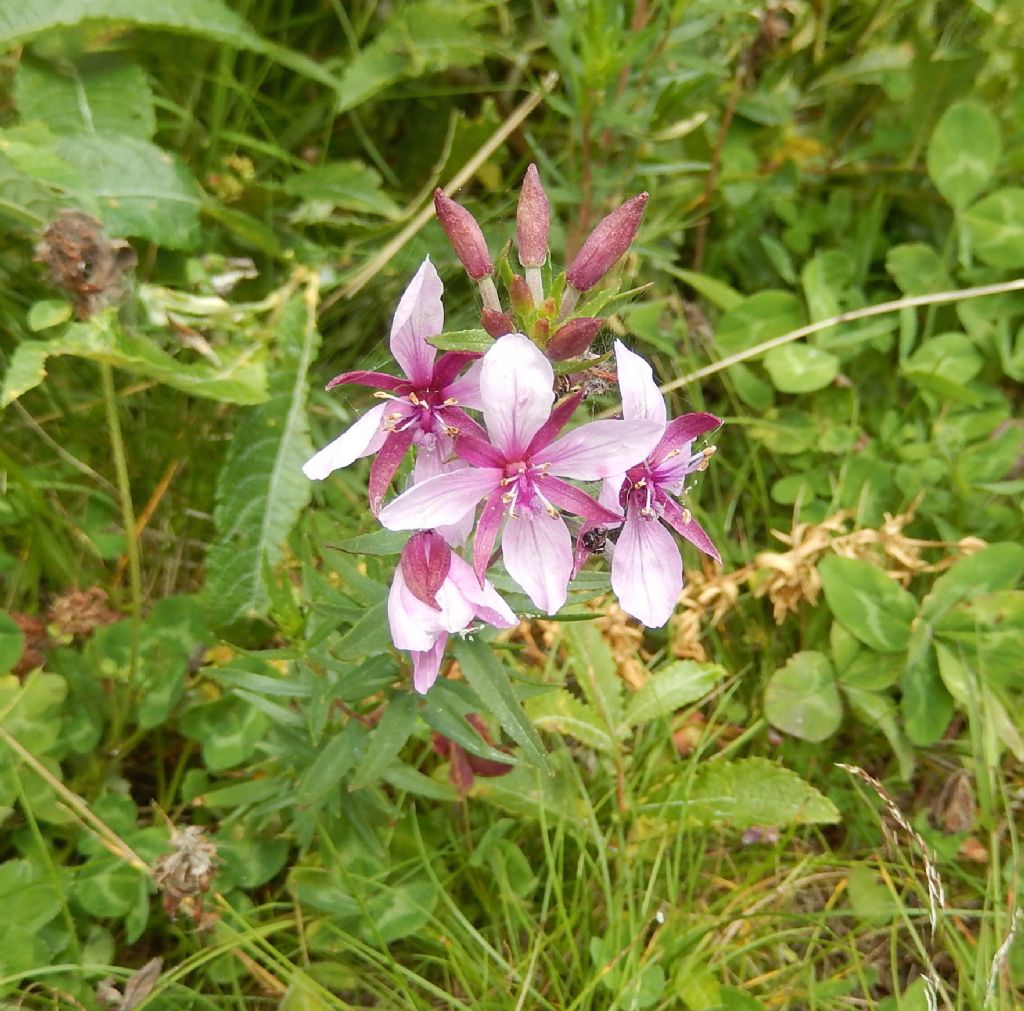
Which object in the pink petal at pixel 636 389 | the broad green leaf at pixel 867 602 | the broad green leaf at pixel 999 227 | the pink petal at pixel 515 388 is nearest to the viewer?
the pink petal at pixel 515 388

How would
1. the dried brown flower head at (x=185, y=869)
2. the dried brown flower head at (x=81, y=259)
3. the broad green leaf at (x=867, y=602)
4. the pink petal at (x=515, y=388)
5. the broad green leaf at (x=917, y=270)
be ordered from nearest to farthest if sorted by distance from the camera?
the pink petal at (x=515, y=388)
the dried brown flower head at (x=185, y=869)
the dried brown flower head at (x=81, y=259)
the broad green leaf at (x=867, y=602)
the broad green leaf at (x=917, y=270)

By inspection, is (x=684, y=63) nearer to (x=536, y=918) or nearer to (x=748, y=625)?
(x=748, y=625)

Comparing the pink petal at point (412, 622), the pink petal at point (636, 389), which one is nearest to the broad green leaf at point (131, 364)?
the pink petal at point (412, 622)

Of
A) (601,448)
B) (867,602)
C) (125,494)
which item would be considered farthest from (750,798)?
(125,494)

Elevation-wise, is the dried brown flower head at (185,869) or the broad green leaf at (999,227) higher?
the broad green leaf at (999,227)

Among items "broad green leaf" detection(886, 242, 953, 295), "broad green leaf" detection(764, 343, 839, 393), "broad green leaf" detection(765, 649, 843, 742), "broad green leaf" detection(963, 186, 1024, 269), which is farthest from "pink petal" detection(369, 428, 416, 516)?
"broad green leaf" detection(963, 186, 1024, 269)

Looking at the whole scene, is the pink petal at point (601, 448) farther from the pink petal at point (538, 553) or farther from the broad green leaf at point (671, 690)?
the broad green leaf at point (671, 690)

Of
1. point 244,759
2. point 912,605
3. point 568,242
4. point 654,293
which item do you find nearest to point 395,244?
point 568,242

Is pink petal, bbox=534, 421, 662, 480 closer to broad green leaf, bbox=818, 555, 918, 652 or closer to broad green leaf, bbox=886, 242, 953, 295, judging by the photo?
broad green leaf, bbox=818, 555, 918, 652
